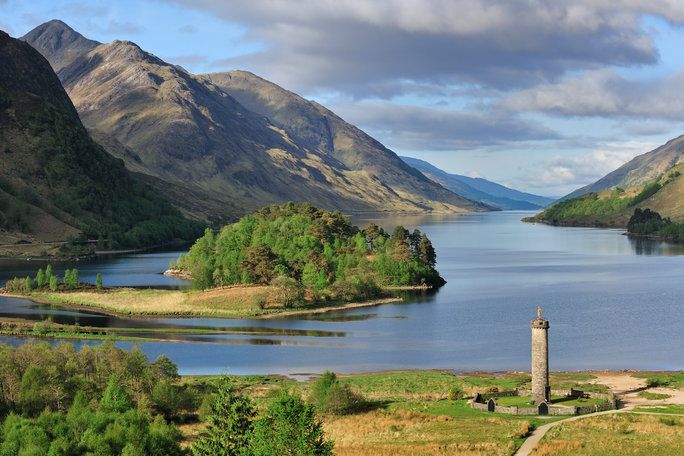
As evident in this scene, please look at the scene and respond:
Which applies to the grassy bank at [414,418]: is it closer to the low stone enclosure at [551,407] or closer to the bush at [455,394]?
the bush at [455,394]

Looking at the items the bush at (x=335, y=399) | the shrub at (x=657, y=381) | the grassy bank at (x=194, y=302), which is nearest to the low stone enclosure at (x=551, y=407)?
the bush at (x=335, y=399)

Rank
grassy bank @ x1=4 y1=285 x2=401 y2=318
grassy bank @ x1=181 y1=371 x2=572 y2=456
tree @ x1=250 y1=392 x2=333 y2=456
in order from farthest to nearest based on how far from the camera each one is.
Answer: grassy bank @ x1=4 y1=285 x2=401 y2=318
grassy bank @ x1=181 y1=371 x2=572 y2=456
tree @ x1=250 y1=392 x2=333 y2=456

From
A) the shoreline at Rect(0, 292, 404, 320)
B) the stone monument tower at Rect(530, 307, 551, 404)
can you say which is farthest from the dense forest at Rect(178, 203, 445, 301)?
the stone monument tower at Rect(530, 307, 551, 404)

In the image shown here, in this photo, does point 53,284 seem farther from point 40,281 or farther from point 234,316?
point 234,316

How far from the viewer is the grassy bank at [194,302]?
15788cm

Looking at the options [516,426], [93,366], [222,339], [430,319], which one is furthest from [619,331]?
[93,366]

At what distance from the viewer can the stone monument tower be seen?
254 feet

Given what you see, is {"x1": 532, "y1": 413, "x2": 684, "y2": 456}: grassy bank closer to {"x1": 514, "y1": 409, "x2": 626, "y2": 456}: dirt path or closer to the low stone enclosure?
{"x1": 514, "y1": 409, "x2": 626, "y2": 456}: dirt path

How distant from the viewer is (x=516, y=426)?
2766 inches

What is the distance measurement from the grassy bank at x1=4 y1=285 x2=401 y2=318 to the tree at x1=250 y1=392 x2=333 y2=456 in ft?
311

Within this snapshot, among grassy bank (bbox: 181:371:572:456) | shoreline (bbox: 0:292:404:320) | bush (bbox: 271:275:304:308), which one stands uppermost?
bush (bbox: 271:275:304:308)

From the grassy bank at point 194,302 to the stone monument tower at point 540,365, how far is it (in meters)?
79.8

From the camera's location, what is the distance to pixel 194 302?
164 meters

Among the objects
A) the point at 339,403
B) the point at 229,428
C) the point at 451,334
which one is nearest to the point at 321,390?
the point at 339,403
